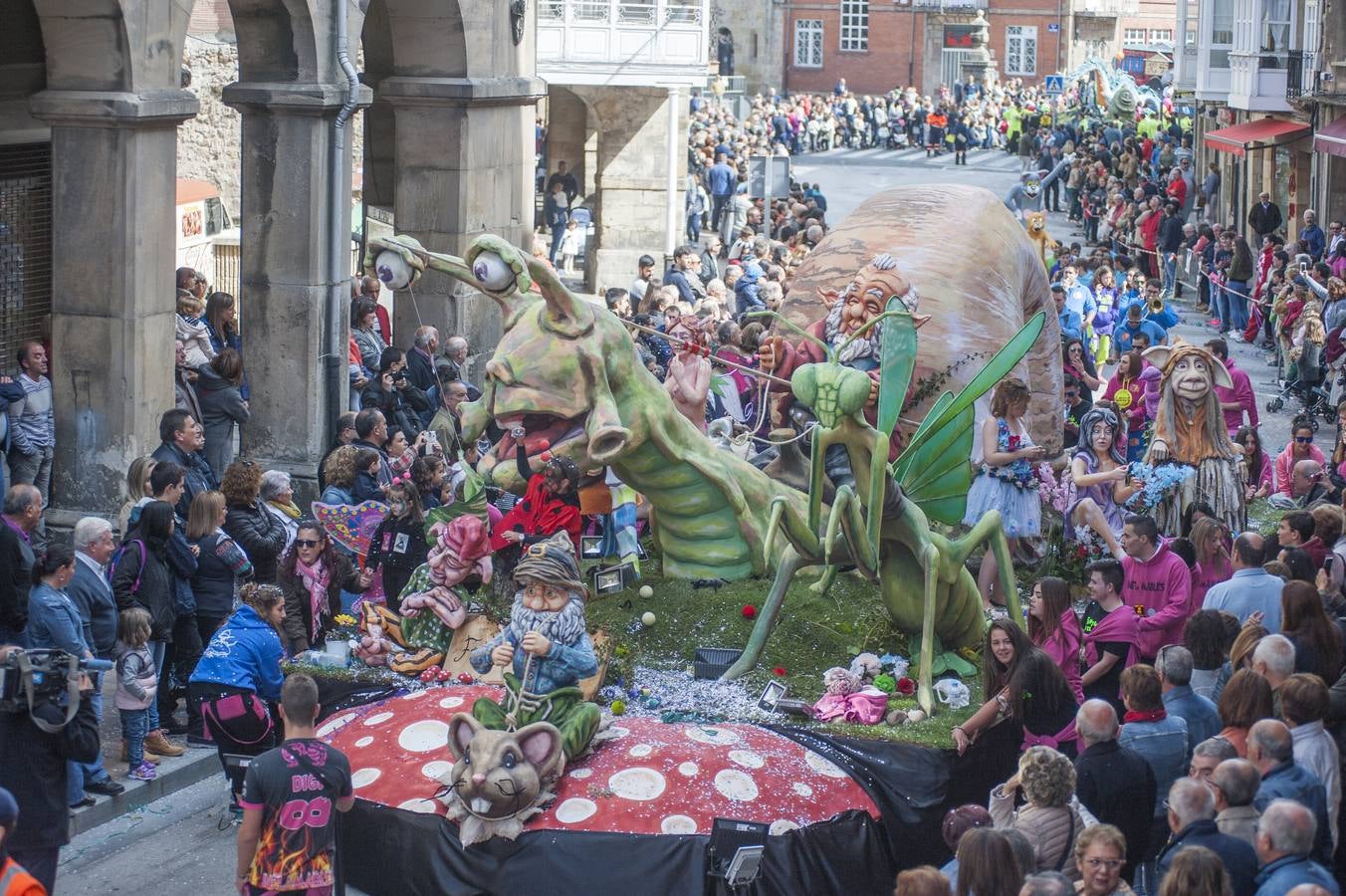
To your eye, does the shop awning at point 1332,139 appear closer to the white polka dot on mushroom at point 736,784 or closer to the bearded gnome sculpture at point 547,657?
the white polka dot on mushroom at point 736,784

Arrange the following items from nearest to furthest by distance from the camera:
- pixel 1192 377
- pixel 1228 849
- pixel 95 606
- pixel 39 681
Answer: pixel 1228 849 → pixel 39 681 → pixel 95 606 → pixel 1192 377

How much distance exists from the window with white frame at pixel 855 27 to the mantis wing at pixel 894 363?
69944 mm

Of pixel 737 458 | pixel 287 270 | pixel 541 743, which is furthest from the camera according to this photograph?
pixel 287 270

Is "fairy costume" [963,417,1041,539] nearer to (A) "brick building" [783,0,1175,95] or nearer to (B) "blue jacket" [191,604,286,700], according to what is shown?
(B) "blue jacket" [191,604,286,700]

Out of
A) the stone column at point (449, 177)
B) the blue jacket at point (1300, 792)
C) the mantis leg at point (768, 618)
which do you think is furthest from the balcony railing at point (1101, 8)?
the blue jacket at point (1300, 792)

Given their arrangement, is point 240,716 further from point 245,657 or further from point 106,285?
point 106,285

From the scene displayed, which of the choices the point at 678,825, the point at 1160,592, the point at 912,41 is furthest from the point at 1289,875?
the point at 912,41

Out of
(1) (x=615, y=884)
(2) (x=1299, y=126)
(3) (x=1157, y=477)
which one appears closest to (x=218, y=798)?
(1) (x=615, y=884)

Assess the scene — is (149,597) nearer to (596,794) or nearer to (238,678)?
(238,678)

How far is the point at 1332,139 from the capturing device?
27.2m

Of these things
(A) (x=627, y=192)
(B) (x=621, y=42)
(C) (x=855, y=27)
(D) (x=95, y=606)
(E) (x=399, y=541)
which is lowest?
(D) (x=95, y=606)

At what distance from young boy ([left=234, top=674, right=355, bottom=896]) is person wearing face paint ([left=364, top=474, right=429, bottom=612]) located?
3221mm

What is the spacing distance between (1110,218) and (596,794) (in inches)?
1100

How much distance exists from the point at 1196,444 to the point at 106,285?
23.1 ft
